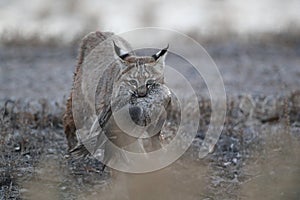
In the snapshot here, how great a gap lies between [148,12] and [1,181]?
12600 millimetres

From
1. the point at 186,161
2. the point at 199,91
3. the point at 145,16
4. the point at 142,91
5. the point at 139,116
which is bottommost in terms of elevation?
the point at 145,16

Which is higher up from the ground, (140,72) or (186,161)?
(140,72)

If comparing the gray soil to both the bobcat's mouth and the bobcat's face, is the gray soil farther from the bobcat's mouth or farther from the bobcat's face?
the bobcat's face

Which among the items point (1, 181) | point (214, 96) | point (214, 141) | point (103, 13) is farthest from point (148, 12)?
point (1, 181)

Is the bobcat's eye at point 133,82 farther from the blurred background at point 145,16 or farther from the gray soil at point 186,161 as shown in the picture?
the blurred background at point 145,16

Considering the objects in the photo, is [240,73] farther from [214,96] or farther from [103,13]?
[103,13]

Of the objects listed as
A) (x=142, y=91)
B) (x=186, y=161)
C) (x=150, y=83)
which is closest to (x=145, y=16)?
(x=186, y=161)

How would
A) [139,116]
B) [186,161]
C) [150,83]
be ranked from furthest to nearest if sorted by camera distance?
[186,161] → [150,83] → [139,116]

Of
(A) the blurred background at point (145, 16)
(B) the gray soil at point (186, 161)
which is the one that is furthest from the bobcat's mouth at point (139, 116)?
(A) the blurred background at point (145, 16)

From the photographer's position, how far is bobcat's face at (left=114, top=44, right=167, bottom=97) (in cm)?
571

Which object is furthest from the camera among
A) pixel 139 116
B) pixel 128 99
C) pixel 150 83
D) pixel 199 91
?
pixel 199 91

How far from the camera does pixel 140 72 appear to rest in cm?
584

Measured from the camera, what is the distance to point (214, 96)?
9.73 m

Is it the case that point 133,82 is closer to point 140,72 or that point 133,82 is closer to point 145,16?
point 140,72
